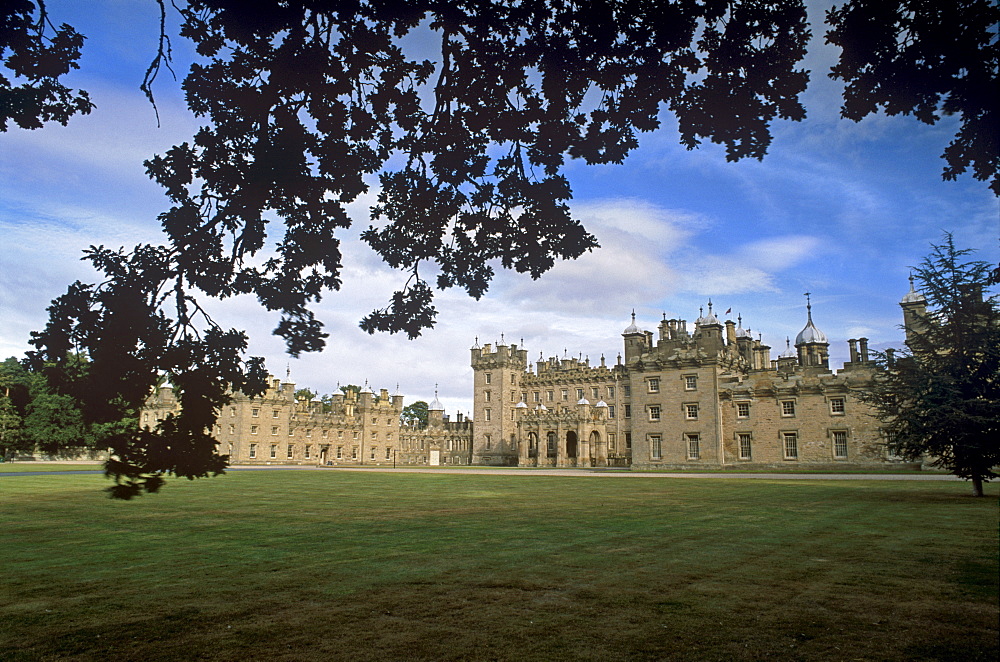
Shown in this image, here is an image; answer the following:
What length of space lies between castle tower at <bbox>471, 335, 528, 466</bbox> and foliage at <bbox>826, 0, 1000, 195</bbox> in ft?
237

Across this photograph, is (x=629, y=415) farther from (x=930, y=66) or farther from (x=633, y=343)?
(x=930, y=66)

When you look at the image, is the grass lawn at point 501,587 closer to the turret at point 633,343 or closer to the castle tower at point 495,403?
the turret at point 633,343

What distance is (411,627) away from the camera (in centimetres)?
580

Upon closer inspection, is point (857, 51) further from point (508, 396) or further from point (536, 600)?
point (508, 396)

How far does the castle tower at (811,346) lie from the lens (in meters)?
55.3

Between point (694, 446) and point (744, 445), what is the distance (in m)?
3.84

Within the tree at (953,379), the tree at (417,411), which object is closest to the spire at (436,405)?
the tree at (417,411)

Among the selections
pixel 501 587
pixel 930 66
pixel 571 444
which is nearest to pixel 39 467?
pixel 571 444

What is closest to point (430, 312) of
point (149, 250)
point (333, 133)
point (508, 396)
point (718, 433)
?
point (333, 133)

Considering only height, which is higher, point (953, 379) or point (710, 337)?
point (710, 337)

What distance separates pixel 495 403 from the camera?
3115 inches

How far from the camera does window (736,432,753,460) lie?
50.7 meters

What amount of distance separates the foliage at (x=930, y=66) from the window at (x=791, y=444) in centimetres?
4593

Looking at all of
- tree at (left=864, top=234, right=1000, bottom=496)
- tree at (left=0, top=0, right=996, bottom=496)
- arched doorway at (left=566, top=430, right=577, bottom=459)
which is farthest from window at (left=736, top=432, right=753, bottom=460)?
tree at (left=0, top=0, right=996, bottom=496)
